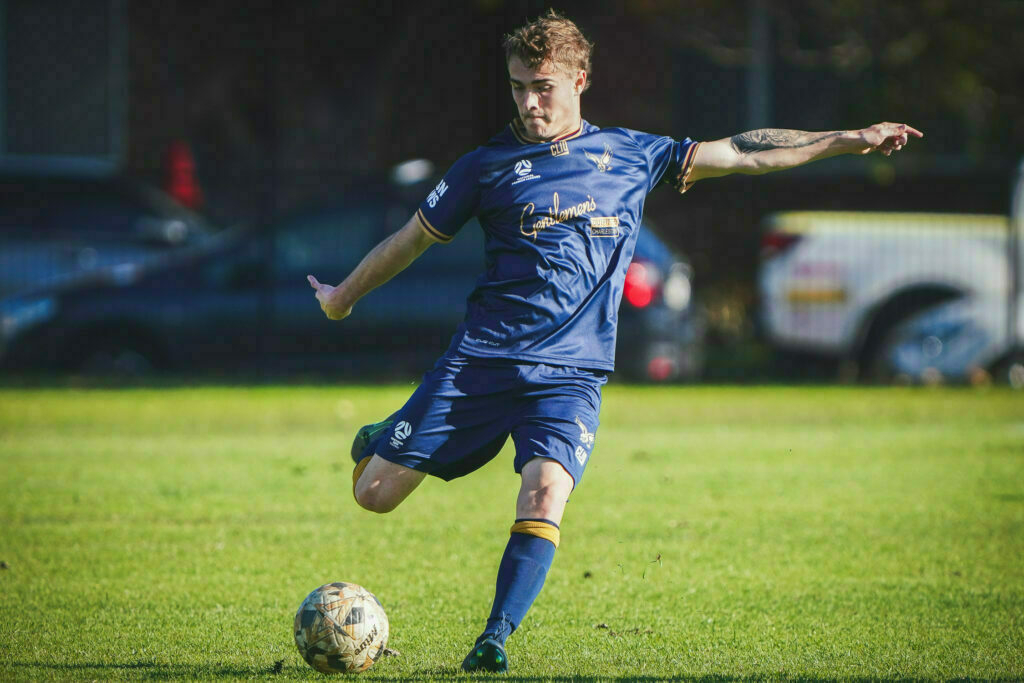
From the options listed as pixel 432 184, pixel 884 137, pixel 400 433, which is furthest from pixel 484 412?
pixel 432 184

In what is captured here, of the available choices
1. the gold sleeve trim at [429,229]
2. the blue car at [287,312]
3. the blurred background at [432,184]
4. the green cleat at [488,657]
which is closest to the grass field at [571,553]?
the green cleat at [488,657]

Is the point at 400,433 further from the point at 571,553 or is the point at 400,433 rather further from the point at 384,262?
the point at 571,553

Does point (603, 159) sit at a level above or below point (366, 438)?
above

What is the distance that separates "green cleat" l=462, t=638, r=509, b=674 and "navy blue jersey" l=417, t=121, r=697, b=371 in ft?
3.23

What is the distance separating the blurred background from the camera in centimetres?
1400

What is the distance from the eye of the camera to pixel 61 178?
56.7 feet

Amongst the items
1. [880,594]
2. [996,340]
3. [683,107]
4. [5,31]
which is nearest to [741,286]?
[683,107]

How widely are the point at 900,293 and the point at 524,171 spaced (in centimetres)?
1049

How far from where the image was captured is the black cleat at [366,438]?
4.95 meters

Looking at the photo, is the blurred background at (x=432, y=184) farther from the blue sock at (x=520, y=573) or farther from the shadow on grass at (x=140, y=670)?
the shadow on grass at (x=140, y=670)

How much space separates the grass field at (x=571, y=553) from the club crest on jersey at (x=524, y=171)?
1.64 metres

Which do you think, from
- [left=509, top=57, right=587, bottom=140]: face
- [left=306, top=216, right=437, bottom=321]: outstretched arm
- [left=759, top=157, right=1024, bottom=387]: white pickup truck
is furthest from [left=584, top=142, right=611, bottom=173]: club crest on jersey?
[left=759, top=157, right=1024, bottom=387]: white pickup truck

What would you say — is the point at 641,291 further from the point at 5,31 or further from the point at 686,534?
the point at 5,31

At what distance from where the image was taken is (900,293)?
1440 cm
